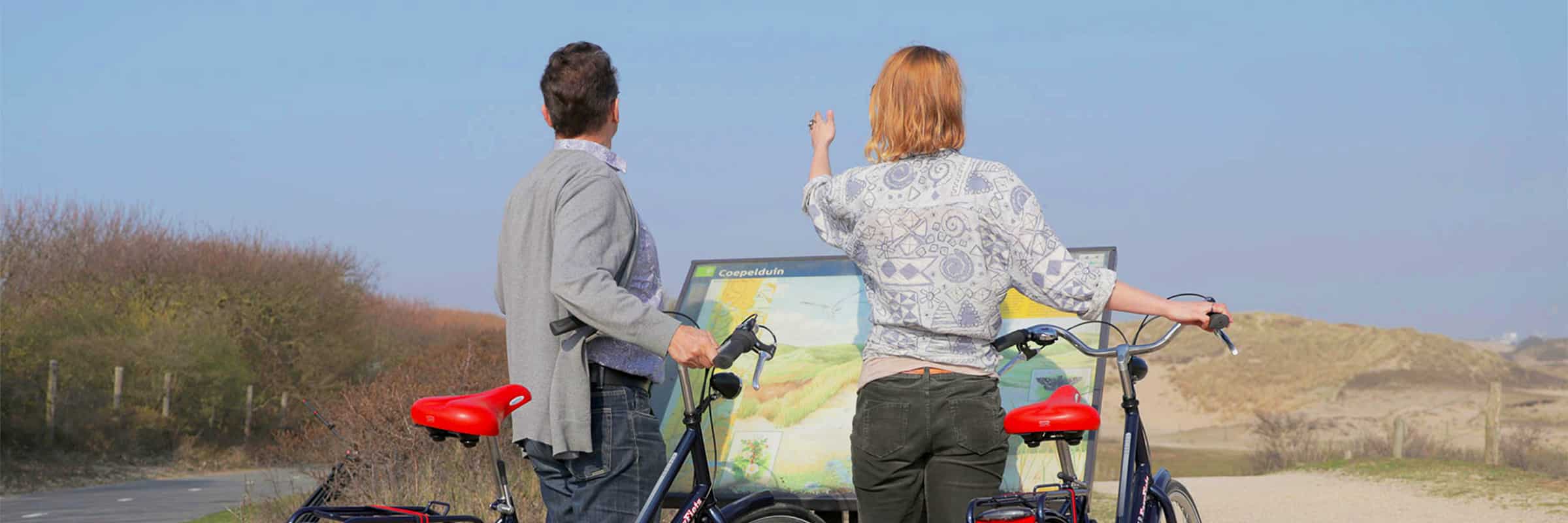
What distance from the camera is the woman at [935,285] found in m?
3.50

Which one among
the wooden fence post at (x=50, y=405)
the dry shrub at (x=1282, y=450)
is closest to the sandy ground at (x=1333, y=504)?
the dry shrub at (x=1282, y=450)

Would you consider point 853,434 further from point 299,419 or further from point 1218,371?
point 1218,371

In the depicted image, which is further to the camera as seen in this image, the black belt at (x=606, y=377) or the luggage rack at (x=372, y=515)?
the black belt at (x=606, y=377)

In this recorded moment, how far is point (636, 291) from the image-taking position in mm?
3693

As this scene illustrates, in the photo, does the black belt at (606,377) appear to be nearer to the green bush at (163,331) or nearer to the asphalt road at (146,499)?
the asphalt road at (146,499)

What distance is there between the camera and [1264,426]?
22.2 metres

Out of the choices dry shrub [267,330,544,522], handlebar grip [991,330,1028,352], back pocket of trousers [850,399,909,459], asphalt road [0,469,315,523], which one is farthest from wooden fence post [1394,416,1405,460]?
back pocket of trousers [850,399,909,459]

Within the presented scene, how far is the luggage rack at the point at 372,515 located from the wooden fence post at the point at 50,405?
16248 millimetres

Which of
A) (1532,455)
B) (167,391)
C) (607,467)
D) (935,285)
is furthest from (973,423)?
(167,391)

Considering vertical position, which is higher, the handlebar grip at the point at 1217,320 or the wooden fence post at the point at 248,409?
the handlebar grip at the point at 1217,320

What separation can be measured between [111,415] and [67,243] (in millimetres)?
9139

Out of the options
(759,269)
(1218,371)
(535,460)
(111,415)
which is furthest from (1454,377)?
(535,460)

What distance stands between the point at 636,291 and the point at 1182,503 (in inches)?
88.0

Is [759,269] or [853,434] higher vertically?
[759,269]
